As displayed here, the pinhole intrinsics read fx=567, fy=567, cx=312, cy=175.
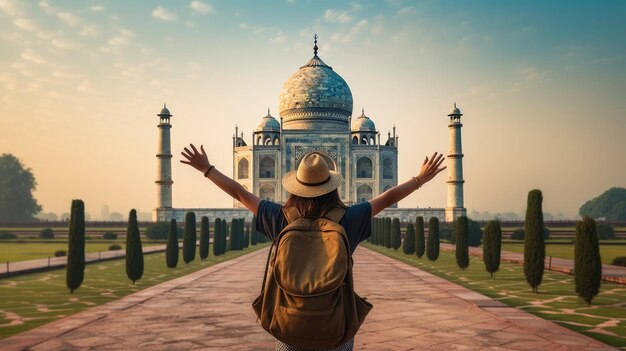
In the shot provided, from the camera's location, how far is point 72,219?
1166cm

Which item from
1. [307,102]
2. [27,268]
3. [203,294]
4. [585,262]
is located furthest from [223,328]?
[307,102]

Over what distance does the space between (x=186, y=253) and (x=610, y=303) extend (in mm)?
12325

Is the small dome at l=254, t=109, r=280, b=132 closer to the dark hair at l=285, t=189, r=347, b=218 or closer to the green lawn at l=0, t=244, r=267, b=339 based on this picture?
the green lawn at l=0, t=244, r=267, b=339

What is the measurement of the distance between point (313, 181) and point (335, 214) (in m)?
0.19

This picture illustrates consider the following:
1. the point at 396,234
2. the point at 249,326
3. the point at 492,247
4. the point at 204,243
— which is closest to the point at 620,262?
the point at 492,247

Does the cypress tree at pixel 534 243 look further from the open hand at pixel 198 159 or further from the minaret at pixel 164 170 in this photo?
the minaret at pixel 164 170

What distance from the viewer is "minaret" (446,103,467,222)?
43.7 m

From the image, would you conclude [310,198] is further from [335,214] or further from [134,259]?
[134,259]

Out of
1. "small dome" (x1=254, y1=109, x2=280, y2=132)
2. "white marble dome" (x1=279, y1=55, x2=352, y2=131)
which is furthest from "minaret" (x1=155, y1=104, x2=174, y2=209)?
"white marble dome" (x1=279, y1=55, x2=352, y2=131)

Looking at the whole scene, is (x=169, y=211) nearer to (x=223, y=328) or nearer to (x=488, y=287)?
(x=488, y=287)

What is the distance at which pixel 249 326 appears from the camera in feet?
23.5

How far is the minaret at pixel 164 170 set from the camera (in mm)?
43594

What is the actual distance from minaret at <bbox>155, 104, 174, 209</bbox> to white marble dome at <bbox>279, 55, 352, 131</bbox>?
12.1 metres

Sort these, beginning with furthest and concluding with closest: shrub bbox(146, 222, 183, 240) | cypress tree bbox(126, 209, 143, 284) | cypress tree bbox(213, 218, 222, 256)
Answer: shrub bbox(146, 222, 183, 240) → cypress tree bbox(213, 218, 222, 256) → cypress tree bbox(126, 209, 143, 284)
